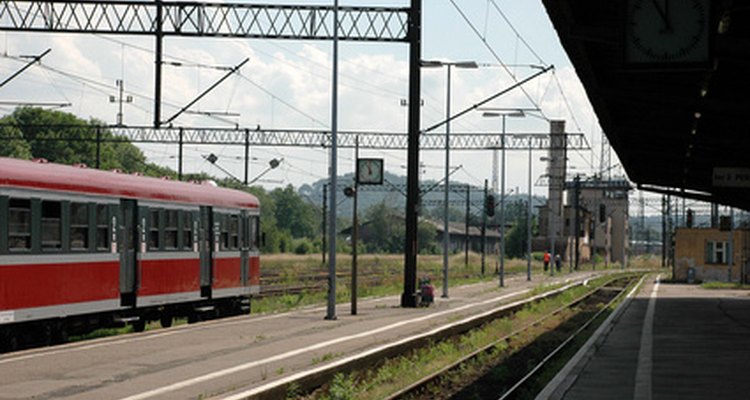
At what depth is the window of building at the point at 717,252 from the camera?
80537 mm

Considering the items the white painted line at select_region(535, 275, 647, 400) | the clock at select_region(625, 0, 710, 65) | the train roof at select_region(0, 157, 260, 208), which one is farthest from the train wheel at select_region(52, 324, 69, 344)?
the clock at select_region(625, 0, 710, 65)

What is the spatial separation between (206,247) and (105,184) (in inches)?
233

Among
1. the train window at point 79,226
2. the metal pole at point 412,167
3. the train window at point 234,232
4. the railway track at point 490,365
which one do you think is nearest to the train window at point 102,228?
the train window at point 79,226

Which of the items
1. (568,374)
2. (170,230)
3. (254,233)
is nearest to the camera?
(568,374)

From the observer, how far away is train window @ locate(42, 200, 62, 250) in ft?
67.8

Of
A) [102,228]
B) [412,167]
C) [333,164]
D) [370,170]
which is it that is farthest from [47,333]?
[412,167]

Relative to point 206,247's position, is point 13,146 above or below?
above

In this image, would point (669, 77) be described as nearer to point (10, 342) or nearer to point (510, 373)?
point (510, 373)

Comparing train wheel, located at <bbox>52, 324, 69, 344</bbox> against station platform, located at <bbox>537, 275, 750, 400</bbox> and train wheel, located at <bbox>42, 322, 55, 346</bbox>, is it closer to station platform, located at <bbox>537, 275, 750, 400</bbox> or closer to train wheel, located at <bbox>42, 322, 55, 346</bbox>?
train wheel, located at <bbox>42, 322, 55, 346</bbox>

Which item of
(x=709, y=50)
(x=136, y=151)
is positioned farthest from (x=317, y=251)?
(x=709, y=50)

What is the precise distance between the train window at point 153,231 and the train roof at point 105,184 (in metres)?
0.33

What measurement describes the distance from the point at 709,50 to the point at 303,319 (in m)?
17.0

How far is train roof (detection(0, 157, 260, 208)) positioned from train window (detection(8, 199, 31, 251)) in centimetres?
28

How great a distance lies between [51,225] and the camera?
68.5 feet
